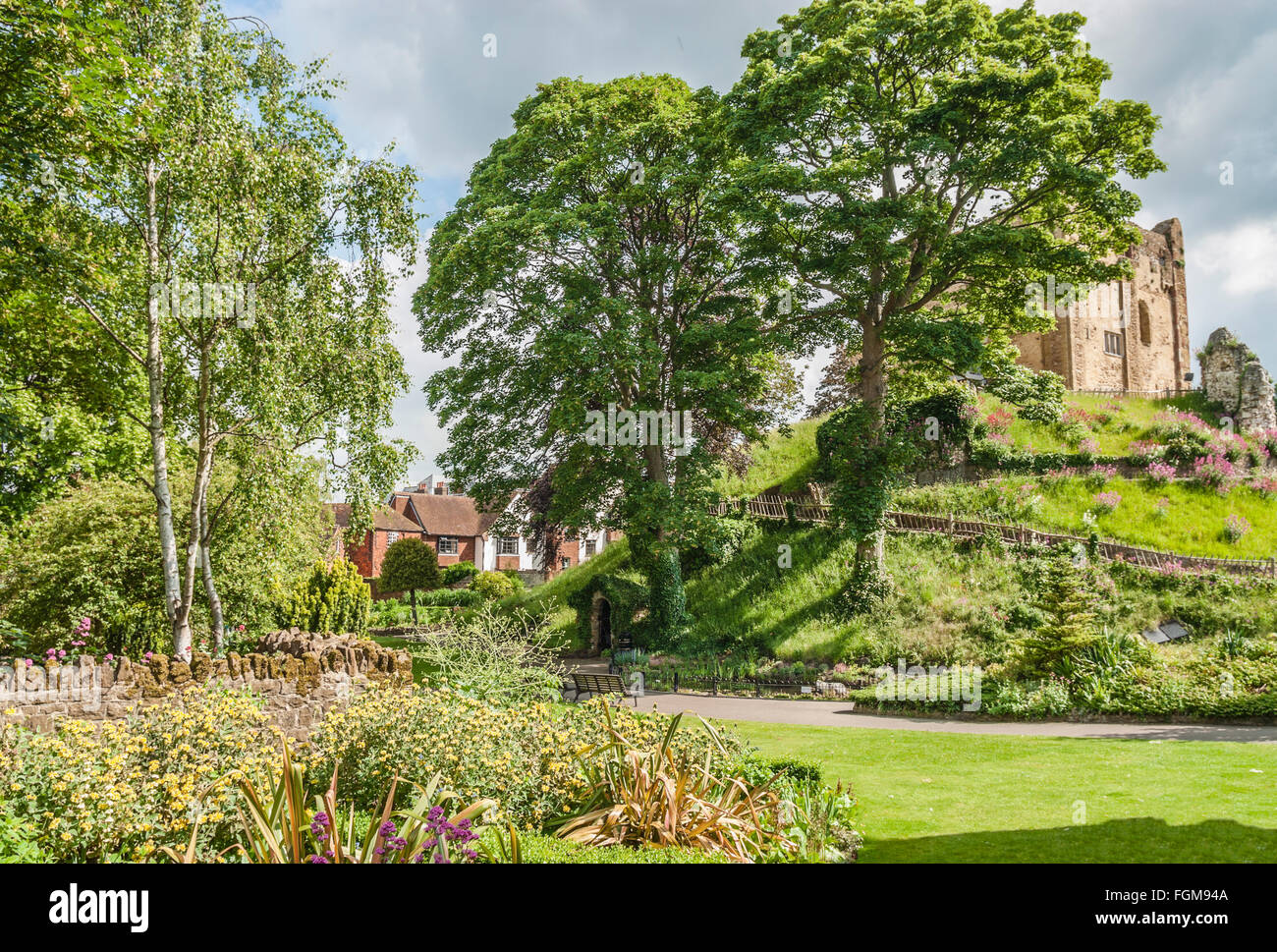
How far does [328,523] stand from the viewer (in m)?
27.0

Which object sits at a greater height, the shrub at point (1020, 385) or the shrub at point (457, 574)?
the shrub at point (1020, 385)

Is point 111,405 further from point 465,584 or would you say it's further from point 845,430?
point 465,584

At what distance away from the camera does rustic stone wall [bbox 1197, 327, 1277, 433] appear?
113 ft

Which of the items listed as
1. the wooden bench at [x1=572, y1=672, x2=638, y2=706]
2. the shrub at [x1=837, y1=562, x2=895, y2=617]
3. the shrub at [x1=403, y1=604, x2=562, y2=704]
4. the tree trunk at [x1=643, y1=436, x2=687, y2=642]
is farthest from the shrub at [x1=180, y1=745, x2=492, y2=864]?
the tree trunk at [x1=643, y1=436, x2=687, y2=642]

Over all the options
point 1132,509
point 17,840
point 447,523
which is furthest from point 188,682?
point 447,523

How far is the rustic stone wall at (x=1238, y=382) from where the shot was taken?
113 ft

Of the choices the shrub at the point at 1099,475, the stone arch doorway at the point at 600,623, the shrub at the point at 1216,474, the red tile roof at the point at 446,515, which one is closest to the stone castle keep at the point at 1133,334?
the shrub at the point at 1216,474

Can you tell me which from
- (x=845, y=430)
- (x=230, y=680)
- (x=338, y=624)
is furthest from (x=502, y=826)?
(x=845, y=430)

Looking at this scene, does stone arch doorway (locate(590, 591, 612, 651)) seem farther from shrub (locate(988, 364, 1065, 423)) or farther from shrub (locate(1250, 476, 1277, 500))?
shrub (locate(1250, 476, 1277, 500))

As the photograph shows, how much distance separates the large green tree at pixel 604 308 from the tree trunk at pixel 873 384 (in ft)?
10.2

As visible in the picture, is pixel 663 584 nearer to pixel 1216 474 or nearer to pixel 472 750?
pixel 472 750

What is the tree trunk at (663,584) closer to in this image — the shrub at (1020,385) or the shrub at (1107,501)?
the shrub at (1020,385)

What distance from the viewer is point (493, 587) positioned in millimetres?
38594

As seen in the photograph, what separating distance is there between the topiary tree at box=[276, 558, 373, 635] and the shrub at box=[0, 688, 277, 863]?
13.8 metres
